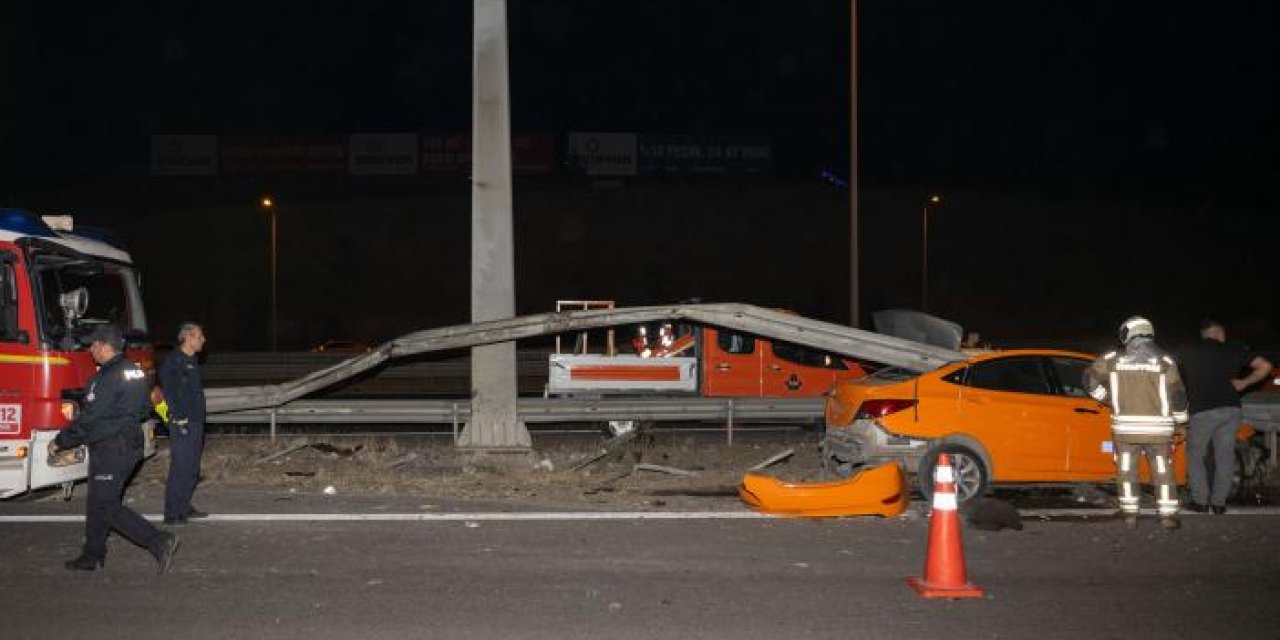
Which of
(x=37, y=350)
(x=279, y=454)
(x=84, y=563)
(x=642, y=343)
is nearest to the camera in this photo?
(x=84, y=563)

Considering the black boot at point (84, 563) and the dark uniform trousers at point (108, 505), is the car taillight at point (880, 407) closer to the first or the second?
the dark uniform trousers at point (108, 505)

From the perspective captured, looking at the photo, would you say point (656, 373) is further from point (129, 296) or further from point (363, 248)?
point (363, 248)

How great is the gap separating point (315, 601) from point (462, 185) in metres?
68.6

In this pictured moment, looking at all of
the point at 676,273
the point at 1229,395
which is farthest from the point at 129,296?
the point at 676,273

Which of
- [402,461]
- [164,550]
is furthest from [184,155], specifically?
[164,550]

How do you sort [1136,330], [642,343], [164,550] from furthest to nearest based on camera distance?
[642,343] → [1136,330] → [164,550]

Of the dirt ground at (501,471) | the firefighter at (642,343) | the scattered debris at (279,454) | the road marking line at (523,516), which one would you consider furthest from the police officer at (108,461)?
the firefighter at (642,343)

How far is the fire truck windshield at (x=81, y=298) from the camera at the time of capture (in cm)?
968

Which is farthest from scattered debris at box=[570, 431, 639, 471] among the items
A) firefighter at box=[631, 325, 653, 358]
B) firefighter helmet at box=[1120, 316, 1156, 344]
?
firefighter helmet at box=[1120, 316, 1156, 344]

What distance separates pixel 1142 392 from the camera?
948cm

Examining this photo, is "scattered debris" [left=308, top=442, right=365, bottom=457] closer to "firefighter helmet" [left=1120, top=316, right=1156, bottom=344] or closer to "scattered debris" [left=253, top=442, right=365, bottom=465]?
"scattered debris" [left=253, top=442, right=365, bottom=465]

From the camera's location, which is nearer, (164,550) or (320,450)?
(164,550)

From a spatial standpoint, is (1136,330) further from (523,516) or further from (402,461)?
(402,461)

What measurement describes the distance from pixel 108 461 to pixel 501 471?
17.1 feet
